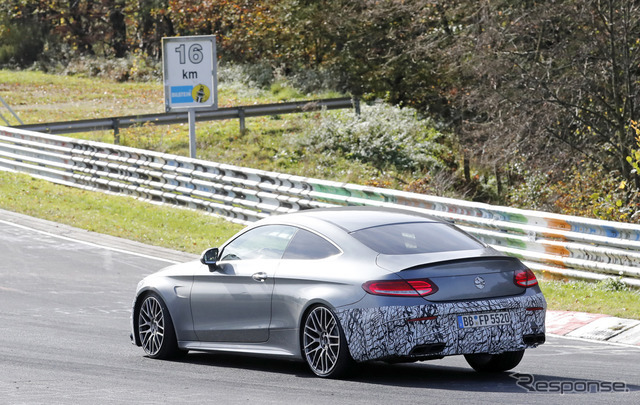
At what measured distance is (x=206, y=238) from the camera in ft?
59.1

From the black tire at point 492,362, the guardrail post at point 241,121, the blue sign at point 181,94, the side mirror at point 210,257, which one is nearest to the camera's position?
the black tire at point 492,362

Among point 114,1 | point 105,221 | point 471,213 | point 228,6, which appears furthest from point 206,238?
point 114,1

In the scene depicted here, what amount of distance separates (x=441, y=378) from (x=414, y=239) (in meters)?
1.10

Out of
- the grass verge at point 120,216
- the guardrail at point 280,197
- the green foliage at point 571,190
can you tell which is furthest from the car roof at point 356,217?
the green foliage at point 571,190

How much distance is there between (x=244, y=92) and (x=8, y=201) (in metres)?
21.4

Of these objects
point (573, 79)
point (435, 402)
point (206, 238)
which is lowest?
point (206, 238)

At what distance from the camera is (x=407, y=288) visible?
24.7 ft

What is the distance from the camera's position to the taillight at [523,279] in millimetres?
7932

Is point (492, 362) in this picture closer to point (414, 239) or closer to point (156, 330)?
point (414, 239)

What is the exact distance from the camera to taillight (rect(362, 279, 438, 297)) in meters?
A: 7.53

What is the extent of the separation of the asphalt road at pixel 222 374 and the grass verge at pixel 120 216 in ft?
14.6

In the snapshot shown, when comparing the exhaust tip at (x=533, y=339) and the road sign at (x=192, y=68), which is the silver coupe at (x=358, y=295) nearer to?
the exhaust tip at (x=533, y=339)

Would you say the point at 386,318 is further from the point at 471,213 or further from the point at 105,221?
the point at 105,221

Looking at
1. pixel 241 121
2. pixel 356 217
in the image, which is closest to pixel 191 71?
pixel 241 121
